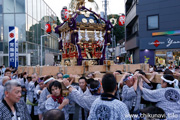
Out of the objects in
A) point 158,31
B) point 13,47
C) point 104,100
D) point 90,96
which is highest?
point 158,31

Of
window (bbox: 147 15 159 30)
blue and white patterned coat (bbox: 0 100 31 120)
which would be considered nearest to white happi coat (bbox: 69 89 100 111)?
blue and white patterned coat (bbox: 0 100 31 120)

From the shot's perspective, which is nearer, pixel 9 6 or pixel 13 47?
pixel 13 47

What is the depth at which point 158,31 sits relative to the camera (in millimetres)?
19047

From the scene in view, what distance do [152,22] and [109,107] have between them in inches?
763

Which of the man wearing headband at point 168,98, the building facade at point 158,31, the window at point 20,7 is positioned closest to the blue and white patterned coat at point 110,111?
the man wearing headband at point 168,98

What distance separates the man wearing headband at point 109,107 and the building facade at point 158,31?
16.6 metres

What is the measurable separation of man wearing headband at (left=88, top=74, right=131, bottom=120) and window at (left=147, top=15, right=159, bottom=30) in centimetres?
1896

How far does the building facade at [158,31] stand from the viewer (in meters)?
18.0

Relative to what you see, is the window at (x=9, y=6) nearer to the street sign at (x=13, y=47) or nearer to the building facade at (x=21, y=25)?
the building facade at (x=21, y=25)

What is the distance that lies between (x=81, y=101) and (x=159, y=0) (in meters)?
19.0

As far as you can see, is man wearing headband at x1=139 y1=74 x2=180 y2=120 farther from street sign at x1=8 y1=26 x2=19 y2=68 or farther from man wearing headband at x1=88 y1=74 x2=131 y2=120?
street sign at x1=8 y1=26 x2=19 y2=68

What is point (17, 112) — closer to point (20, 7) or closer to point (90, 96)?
point (90, 96)

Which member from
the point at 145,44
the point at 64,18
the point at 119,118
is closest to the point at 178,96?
the point at 119,118

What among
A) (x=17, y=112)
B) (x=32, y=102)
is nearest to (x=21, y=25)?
(x=32, y=102)
